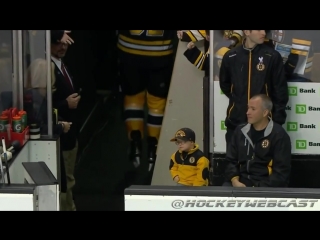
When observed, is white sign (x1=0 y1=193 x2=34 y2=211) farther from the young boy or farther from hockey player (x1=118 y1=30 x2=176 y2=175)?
hockey player (x1=118 y1=30 x2=176 y2=175)

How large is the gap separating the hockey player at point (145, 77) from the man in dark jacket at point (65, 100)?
108 centimetres

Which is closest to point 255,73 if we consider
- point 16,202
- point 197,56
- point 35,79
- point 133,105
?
point 197,56

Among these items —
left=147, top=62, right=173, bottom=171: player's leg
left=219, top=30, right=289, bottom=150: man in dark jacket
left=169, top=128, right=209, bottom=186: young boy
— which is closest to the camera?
left=169, top=128, right=209, bottom=186: young boy

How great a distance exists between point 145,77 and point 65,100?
1314mm

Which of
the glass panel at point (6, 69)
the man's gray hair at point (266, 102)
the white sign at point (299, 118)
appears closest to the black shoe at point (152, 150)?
the white sign at point (299, 118)

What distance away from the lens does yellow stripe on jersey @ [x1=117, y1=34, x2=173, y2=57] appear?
9.28 metres

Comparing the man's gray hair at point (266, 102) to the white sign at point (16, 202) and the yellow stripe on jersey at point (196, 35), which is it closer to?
the yellow stripe on jersey at point (196, 35)

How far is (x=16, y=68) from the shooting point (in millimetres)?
8070

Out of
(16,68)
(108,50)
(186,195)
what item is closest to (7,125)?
(16,68)

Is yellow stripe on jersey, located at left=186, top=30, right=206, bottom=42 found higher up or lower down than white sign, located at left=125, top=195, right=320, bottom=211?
higher up

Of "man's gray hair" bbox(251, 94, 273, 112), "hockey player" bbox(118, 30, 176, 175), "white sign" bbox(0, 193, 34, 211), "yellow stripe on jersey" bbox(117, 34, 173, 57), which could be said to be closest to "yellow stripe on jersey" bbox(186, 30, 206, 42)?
"hockey player" bbox(118, 30, 176, 175)

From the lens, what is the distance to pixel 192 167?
7.61 m

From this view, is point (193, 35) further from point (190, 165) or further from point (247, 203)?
point (247, 203)

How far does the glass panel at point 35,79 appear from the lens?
318 inches
